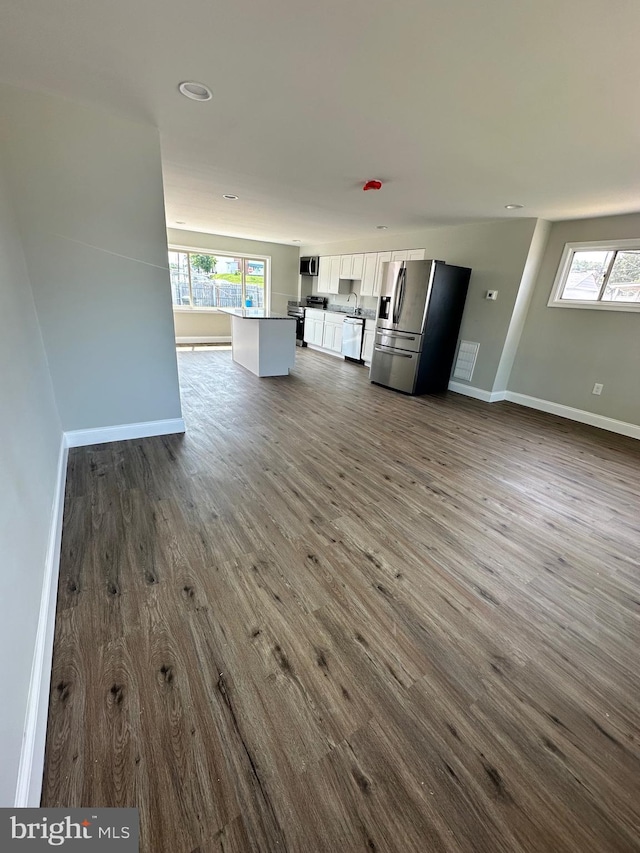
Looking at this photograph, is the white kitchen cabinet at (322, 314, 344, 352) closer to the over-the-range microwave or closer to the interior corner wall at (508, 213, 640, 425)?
the over-the-range microwave

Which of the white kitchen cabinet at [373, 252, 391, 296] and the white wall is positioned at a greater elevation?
the white kitchen cabinet at [373, 252, 391, 296]

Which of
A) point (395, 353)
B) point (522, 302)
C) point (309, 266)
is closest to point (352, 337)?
point (395, 353)

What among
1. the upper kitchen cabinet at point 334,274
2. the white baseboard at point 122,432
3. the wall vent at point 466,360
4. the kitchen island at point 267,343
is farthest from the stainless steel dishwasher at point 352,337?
the white baseboard at point 122,432

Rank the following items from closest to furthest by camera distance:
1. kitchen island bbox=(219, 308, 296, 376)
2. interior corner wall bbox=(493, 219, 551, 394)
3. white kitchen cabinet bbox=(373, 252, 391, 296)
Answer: interior corner wall bbox=(493, 219, 551, 394), kitchen island bbox=(219, 308, 296, 376), white kitchen cabinet bbox=(373, 252, 391, 296)

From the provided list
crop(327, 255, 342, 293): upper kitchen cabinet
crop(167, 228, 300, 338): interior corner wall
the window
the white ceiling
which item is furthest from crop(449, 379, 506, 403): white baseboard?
the window

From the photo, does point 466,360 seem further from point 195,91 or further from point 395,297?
point 195,91

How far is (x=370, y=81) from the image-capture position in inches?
69.0

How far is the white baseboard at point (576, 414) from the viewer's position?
4098 millimetres

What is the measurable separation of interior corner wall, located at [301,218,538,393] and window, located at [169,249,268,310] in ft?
14.9

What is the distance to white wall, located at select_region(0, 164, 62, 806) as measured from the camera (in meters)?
0.94

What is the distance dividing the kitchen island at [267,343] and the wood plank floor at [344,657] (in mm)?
2753

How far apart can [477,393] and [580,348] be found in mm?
1346

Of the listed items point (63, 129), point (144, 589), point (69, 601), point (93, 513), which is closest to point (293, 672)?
point (144, 589)

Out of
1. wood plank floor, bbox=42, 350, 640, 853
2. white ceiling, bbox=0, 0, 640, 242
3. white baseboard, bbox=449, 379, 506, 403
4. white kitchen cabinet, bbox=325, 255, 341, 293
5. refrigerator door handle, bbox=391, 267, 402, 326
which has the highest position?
white ceiling, bbox=0, 0, 640, 242
